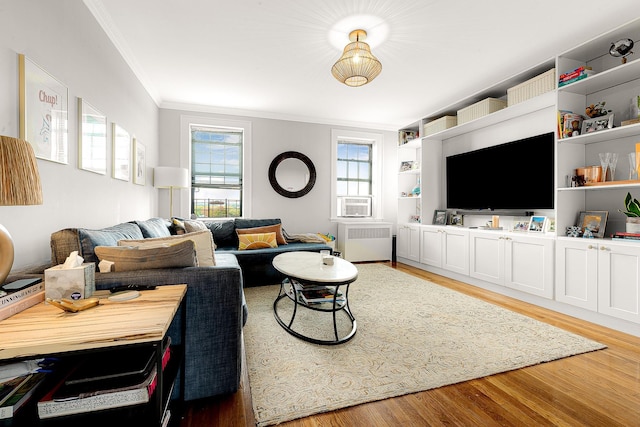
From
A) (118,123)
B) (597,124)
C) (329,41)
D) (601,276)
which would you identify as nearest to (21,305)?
(118,123)

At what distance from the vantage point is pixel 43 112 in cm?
160

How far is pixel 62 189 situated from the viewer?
1.81 metres

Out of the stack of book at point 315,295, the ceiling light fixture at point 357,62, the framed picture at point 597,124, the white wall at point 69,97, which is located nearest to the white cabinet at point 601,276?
the framed picture at point 597,124

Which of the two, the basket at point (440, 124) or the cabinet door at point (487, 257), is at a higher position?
the basket at point (440, 124)

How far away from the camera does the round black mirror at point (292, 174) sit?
16.3ft

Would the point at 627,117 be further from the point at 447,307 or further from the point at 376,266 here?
the point at 376,266

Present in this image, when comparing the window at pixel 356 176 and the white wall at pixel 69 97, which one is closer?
the white wall at pixel 69 97

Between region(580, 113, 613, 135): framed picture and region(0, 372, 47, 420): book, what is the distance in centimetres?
405

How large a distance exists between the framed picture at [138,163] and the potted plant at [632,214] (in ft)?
15.4

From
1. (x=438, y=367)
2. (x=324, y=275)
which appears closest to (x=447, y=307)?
(x=438, y=367)

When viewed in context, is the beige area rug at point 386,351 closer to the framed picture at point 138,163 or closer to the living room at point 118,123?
the living room at point 118,123

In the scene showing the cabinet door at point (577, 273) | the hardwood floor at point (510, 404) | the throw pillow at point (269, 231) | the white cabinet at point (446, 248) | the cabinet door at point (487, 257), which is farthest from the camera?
the throw pillow at point (269, 231)

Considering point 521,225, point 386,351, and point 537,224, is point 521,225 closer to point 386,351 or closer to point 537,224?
point 537,224

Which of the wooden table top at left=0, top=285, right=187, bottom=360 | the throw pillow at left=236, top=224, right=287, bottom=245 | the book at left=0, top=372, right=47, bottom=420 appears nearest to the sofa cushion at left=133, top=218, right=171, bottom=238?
the throw pillow at left=236, top=224, right=287, bottom=245
